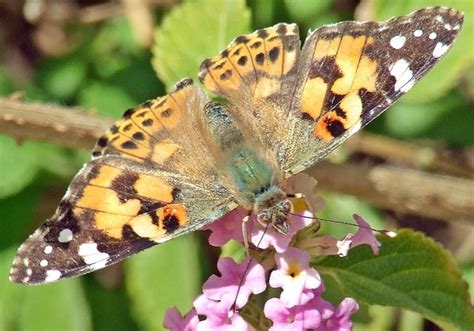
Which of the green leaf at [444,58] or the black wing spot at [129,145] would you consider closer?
the black wing spot at [129,145]

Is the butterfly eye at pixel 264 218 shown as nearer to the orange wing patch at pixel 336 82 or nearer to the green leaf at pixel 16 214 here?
the orange wing patch at pixel 336 82

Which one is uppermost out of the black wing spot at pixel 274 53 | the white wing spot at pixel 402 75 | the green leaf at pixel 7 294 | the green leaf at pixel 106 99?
the green leaf at pixel 106 99

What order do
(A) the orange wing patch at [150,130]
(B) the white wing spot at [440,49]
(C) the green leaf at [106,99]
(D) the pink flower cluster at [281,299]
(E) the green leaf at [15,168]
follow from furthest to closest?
(C) the green leaf at [106,99], (E) the green leaf at [15,168], (A) the orange wing patch at [150,130], (B) the white wing spot at [440,49], (D) the pink flower cluster at [281,299]

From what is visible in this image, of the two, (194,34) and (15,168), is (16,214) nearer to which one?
(15,168)

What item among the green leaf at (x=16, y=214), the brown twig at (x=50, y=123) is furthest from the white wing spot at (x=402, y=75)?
the green leaf at (x=16, y=214)

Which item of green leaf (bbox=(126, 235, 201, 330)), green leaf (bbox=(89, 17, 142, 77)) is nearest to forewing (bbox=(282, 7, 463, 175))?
green leaf (bbox=(126, 235, 201, 330))

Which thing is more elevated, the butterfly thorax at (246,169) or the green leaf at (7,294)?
the green leaf at (7,294)

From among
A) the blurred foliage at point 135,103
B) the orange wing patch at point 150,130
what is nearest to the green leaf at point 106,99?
the blurred foliage at point 135,103

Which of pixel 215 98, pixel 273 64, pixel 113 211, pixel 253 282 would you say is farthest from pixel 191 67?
pixel 253 282

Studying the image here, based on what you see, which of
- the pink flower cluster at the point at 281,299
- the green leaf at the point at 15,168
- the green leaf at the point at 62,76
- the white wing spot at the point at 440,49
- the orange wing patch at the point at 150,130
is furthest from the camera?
the green leaf at the point at 62,76

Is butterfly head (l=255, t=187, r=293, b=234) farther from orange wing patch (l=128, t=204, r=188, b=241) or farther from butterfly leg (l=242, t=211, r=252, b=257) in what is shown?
orange wing patch (l=128, t=204, r=188, b=241)

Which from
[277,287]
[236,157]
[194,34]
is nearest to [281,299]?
Answer: [277,287]
